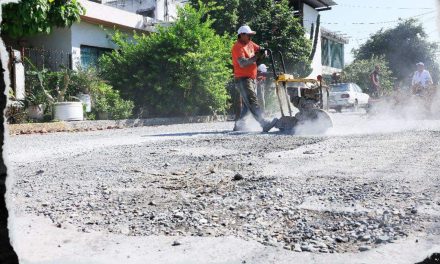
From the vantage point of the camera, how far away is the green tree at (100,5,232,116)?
12.7 meters

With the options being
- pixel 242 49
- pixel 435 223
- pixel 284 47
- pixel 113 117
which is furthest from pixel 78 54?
pixel 435 223

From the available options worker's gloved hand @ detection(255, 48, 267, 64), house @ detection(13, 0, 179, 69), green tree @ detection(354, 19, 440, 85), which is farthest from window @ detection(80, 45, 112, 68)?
green tree @ detection(354, 19, 440, 85)

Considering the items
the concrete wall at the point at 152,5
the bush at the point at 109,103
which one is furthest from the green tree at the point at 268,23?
the bush at the point at 109,103

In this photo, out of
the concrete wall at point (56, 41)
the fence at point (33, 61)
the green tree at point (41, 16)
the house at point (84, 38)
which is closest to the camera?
the green tree at point (41, 16)

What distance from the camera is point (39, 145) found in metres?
6.53

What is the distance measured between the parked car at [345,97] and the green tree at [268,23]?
8.83 ft

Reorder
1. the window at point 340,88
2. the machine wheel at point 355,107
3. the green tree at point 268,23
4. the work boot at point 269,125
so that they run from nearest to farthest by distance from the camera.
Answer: the work boot at point 269,125 → the green tree at point 268,23 → the machine wheel at point 355,107 → the window at point 340,88

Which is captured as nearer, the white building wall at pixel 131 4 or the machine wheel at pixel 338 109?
the machine wheel at pixel 338 109

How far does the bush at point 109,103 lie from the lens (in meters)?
12.0

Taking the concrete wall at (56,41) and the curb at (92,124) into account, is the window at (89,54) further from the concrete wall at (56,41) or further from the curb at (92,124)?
the curb at (92,124)

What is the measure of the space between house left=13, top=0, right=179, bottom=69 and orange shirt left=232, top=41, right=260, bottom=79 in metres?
6.41

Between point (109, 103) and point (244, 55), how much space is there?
18.7 feet

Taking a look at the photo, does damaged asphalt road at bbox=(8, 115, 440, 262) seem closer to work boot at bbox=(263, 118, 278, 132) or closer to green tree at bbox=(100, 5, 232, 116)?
work boot at bbox=(263, 118, 278, 132)

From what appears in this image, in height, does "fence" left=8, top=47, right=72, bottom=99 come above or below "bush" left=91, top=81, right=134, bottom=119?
above
